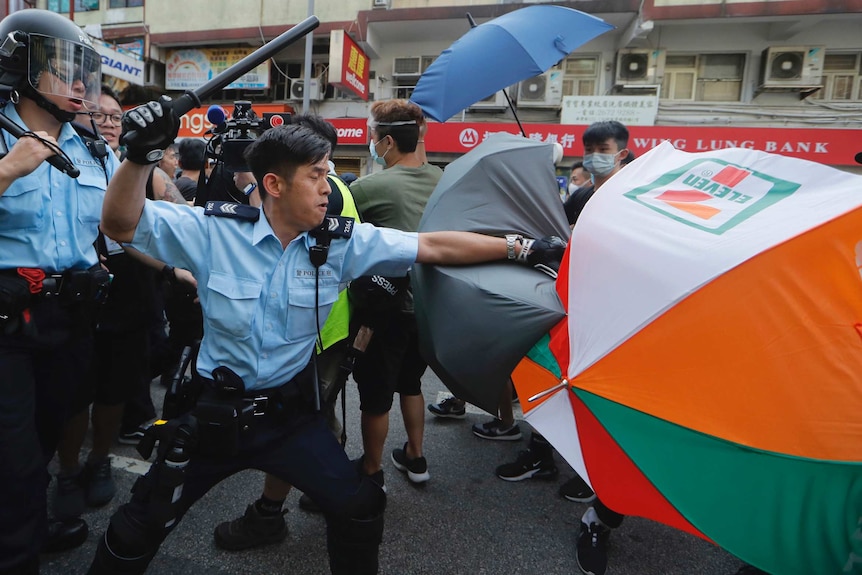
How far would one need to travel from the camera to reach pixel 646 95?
40.4 feet

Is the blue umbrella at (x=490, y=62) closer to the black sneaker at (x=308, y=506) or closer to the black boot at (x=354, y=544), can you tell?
the black boot at (x=354, y=544)

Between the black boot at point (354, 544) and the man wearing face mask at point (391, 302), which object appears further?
the man wearing face mask at point (391, 302)

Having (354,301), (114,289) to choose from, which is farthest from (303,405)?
(114,289)

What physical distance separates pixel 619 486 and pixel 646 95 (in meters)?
12.8

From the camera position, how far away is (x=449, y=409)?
388cm

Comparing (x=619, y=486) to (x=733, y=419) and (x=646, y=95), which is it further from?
(x=646, y=95)

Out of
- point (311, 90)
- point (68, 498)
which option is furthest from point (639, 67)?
point (68, 498)

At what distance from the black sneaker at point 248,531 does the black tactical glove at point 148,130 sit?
5.27ft

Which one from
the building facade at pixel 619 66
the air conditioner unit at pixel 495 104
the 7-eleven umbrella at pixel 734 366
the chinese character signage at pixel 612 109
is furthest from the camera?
the air conditioner unit at pixel 495 104

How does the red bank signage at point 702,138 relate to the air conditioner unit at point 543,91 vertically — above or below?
below

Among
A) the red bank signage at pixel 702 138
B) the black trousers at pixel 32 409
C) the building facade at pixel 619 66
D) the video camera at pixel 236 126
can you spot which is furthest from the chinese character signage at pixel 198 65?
the black trousers at pixel 32 409

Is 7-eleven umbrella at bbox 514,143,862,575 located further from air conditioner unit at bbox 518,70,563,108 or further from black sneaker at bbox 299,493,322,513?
air conditioner unit at bbox 518,70,563,108

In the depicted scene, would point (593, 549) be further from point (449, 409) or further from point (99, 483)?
point (99, 483)

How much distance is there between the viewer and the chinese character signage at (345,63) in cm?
1194
